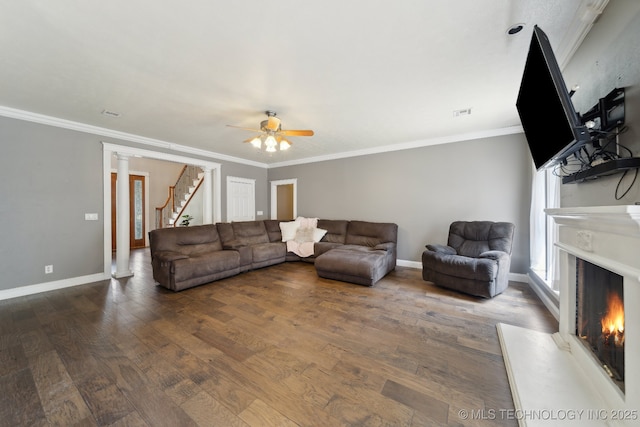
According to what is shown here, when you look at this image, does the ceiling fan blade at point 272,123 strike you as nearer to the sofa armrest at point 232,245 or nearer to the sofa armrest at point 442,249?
the sofa armrest at point 232,245

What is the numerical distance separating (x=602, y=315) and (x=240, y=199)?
20.3 feet

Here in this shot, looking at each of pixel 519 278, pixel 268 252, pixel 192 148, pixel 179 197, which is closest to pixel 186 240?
pixel 268 252

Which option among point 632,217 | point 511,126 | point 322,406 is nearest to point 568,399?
point 632,217

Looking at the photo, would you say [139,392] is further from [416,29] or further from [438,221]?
[438,221]

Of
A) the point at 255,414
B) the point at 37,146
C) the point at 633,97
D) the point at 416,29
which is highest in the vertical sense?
the point at 416,29

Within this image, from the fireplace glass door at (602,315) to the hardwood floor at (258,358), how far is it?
56 cm

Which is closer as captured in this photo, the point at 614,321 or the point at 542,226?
the point at 614,321

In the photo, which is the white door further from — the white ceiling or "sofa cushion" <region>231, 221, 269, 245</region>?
the white ceiling

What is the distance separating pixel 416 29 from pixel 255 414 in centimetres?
281

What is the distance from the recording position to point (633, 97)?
1.23m

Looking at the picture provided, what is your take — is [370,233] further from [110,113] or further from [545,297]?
[110,113]

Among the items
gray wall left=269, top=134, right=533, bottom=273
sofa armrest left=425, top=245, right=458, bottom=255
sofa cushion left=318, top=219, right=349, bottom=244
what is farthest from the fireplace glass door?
sofa cushion left=318, top=219, right=349, bottom=244

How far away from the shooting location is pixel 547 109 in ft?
4.84

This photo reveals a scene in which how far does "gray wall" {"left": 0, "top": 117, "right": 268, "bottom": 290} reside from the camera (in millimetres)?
3078
